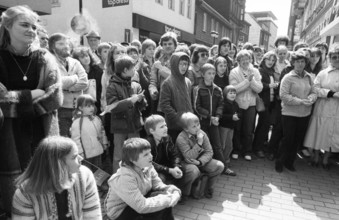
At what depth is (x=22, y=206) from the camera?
175 centimetres

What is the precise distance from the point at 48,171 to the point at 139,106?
208 cm

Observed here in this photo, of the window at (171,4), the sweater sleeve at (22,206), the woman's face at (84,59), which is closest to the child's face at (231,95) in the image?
the woman's face at (84,59)

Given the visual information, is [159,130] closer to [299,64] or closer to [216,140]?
[216,140]

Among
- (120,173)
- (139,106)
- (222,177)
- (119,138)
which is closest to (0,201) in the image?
(120,173)

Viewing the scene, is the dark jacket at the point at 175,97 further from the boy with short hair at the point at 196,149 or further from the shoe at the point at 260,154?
the shoe at the point at 260,154

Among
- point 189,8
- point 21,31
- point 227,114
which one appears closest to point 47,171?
point 21,31

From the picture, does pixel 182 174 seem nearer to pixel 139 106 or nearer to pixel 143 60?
pixel 139 106

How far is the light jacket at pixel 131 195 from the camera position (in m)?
2.44

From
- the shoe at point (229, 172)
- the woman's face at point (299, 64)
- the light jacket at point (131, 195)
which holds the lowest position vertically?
the shoe at point (229, 172)

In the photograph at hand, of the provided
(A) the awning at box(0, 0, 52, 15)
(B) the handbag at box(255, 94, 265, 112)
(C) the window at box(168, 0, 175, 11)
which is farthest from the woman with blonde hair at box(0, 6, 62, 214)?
(C) the window at box(168, 0, 175, 11)

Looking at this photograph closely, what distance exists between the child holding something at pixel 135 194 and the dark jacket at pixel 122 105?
100 cm

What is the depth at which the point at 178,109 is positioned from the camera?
392 cm

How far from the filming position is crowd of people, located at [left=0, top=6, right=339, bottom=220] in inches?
78.8

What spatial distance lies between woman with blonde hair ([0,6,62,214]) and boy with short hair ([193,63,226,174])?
2382mm
